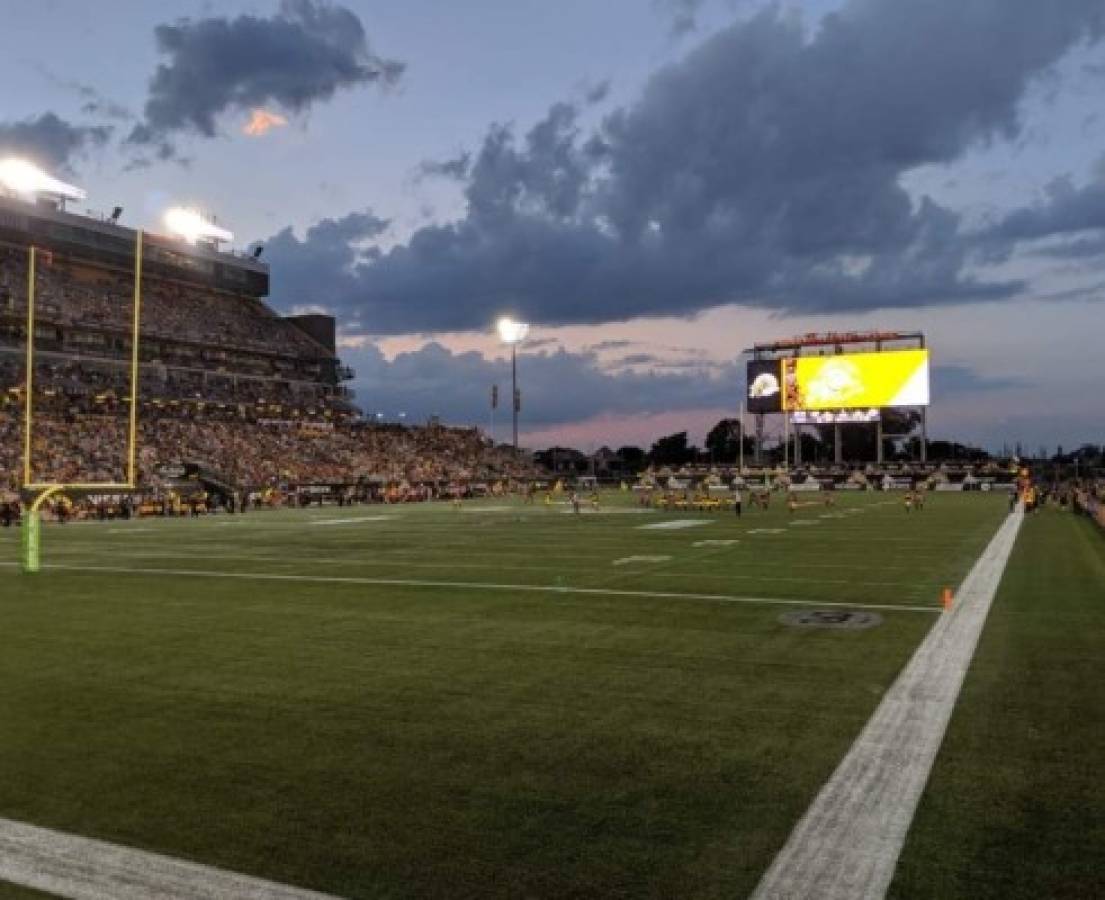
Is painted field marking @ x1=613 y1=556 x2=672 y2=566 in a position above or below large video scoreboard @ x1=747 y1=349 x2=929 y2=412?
Result: below

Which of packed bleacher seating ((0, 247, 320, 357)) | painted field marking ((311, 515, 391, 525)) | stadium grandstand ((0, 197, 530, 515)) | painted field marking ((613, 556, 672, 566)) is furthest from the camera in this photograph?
packed bleacher seating ((0, 247, 320, 357))

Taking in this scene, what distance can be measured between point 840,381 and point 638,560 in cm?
6252

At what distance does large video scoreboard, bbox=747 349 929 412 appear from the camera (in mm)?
76438

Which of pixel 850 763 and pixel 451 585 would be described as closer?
pixel 850 763

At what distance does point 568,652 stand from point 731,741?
3.59m

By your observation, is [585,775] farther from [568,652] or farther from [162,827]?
[568,652]

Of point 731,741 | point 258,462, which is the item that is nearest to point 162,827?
point 731,741

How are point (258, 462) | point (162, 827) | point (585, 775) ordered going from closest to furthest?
point (162, 827) → point (585, 775) → point (258, 462)

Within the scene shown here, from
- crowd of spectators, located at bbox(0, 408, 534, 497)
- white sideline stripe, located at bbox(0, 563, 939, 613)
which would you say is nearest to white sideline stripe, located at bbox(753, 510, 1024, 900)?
white sideline stripe, located at bbox(0, 563, 939, 613)

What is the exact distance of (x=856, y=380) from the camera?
78.4 meters

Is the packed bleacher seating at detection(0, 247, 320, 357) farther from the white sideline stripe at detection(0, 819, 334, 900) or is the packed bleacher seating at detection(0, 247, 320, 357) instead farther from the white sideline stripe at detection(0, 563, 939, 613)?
the white sideline stripe at detection(0, 819, 334, 900)

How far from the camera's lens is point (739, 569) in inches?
736

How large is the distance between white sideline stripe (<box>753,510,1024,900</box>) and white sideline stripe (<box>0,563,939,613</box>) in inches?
151

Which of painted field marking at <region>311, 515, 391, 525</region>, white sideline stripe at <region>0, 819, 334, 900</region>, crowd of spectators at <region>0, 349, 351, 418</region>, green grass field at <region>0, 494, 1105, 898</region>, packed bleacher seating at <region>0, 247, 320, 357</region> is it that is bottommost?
white sideline stripe at <region>0, 819, 334, 900</region>
